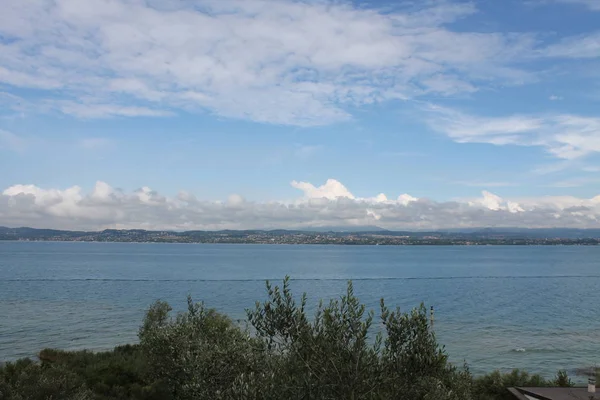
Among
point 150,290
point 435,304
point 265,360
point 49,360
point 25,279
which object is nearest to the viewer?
point 265,360

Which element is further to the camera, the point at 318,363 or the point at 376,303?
the point at 376,303

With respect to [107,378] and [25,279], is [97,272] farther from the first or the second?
[107,378]

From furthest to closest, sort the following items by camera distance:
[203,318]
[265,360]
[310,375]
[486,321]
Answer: [486,321] < [203,318] < [265,360] < [310,375]

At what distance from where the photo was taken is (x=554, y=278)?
6791 inches

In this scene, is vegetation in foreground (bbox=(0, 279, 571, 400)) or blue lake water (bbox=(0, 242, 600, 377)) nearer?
vegetation in foreground (bbox=(0, 279, 571, 400))

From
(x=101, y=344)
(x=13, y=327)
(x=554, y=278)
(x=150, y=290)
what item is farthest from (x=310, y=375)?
(x=554, y=278)

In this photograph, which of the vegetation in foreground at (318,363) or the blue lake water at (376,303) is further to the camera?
the blue lake water at (376,303)

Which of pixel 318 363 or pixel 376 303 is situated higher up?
pixel 318 363

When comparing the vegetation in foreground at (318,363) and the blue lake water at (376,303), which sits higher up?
the vegetation in foreground at (318,363)

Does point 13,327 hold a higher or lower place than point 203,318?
lower

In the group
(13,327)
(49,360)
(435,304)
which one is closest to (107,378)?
(49,360)

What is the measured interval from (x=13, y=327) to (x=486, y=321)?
258ft

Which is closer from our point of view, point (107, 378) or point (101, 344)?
point (107, 378)

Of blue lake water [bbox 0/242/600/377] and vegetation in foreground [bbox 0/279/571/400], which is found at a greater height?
vegetation in foreground [bbox 0/279/571/400]
